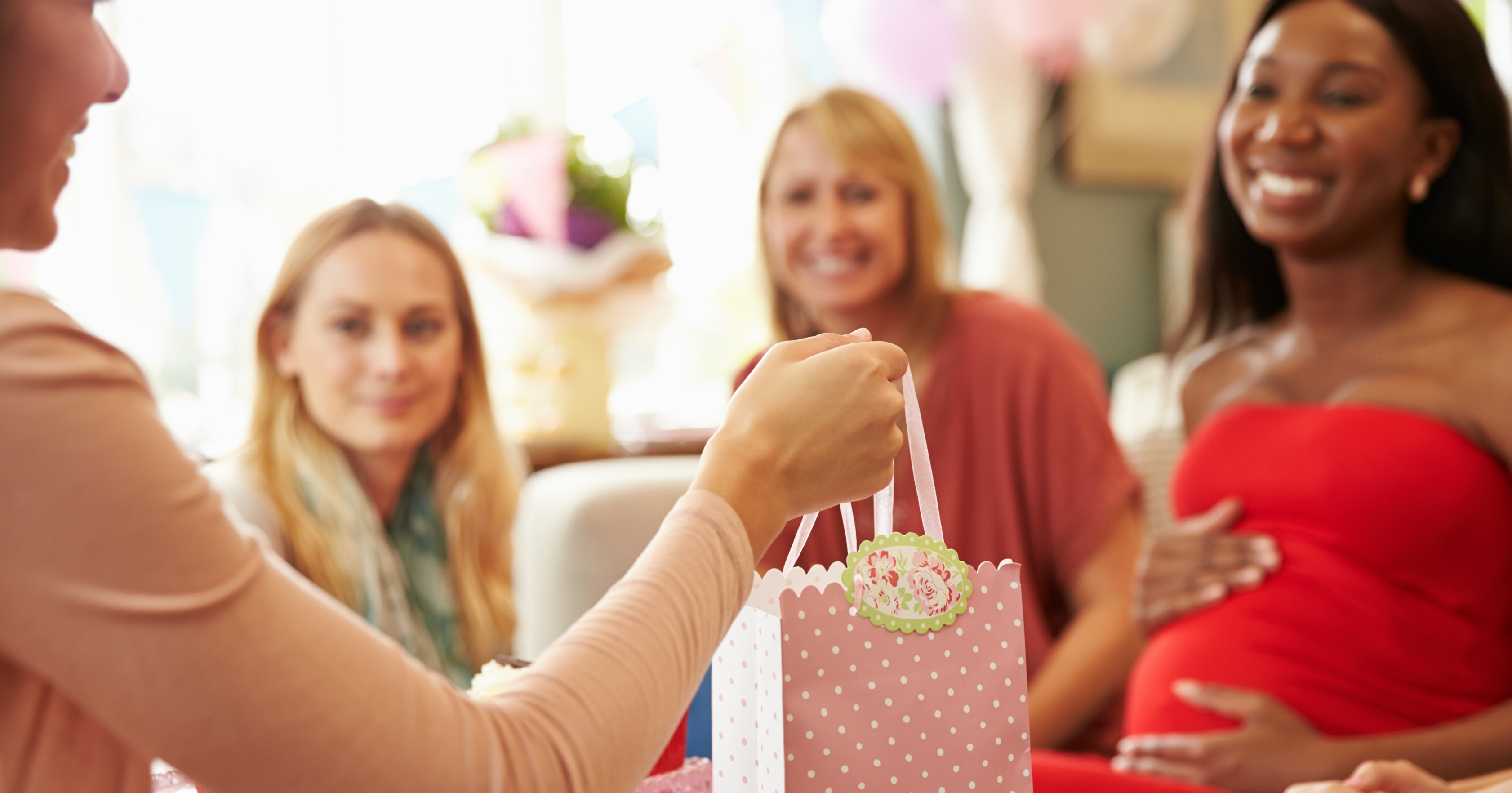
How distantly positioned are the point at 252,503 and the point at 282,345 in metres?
0.23

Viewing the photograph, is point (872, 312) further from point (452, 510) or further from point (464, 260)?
point (464, 260)

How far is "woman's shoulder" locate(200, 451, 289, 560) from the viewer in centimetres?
145

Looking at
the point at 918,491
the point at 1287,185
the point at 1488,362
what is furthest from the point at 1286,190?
the point at 918,491

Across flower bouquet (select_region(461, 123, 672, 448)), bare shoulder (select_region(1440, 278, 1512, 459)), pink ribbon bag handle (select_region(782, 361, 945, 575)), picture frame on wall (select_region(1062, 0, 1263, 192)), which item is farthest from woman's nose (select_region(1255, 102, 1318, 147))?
picture frame on wall (select_region(1062, 0, 1263, 192))

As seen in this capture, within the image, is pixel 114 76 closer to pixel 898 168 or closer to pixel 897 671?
pixel 897 671

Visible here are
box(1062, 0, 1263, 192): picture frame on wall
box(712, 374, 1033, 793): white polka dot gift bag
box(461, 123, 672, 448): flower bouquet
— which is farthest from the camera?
box(1062, 0, 1263, 192): picture frame on wall

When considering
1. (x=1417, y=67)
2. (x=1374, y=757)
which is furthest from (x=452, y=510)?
(x=1417, y=67)

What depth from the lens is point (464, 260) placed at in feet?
7.25

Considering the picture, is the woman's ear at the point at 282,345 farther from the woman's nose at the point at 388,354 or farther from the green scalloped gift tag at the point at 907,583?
the green scalloped gift tag at the point at 907,583

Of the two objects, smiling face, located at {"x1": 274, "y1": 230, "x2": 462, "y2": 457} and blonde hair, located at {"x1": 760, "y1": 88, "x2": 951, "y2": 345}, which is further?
blonde hair, located at {"x1": 760, "y1": 88, "x2": 951, "y2": 345}

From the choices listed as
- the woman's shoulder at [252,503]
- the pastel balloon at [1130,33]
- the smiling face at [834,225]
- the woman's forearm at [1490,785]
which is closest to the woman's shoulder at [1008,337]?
the smiling face at [834,225]

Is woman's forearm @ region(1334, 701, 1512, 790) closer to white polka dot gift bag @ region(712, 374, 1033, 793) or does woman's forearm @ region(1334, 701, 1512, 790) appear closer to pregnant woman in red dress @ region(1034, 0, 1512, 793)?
pregnant woman in red dress @ region(1034, 0, 1512, 793)

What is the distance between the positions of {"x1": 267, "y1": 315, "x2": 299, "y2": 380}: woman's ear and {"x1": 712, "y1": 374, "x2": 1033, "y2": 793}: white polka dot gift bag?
1.06m

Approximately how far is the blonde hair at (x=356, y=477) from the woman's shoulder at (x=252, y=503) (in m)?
0.01
